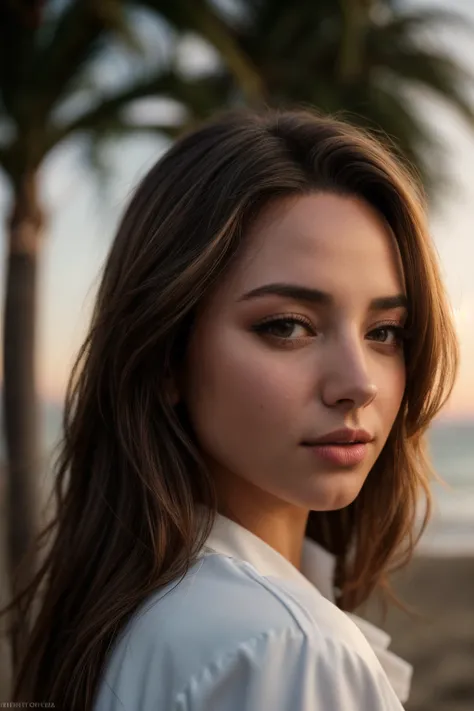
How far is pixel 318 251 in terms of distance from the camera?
1.38 metres

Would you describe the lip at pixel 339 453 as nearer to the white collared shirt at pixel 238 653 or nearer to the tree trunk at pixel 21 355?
the white collared shirt at pixel 238 653

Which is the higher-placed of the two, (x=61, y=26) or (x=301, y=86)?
(x=301, y=86)

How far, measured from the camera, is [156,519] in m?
1.37

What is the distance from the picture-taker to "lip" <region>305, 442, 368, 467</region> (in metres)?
1.38

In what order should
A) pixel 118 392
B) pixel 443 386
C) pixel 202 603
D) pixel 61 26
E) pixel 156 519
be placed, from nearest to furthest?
pixel 202 603, pixel 156 519, pixel 118 392, pixel 443 386, pixel 61 26

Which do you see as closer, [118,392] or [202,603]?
[202,603]

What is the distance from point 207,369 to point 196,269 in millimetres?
167

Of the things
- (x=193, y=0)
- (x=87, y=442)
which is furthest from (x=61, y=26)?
(x=87, y=442)

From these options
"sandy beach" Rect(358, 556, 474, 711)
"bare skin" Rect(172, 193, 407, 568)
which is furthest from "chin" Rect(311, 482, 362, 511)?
"sandy beach" Rect(358, 556, 474, 711)

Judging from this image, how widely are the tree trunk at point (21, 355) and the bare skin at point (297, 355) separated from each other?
17.7ft

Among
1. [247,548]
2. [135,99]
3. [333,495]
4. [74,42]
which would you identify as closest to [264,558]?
[247,548]

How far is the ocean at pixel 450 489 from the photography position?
164 inches

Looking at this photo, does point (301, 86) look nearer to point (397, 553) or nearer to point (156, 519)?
point (397, 553)

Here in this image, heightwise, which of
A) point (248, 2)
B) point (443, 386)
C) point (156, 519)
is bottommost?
point (156, 519)
